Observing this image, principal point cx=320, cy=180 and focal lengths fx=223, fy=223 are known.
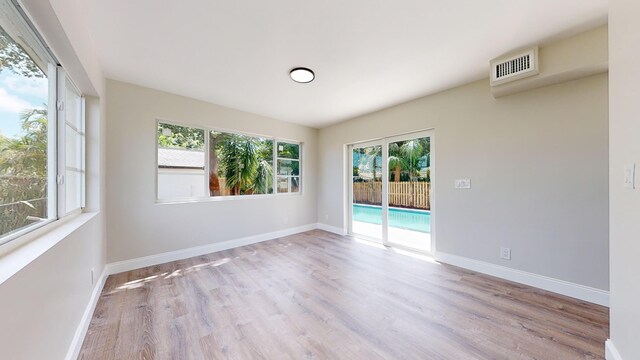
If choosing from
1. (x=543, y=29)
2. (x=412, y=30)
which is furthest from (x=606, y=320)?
(x=412, y=30)

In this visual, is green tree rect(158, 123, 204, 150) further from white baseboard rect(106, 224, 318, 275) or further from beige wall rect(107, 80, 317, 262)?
white baseboard rect(106, 224, 318, 275)

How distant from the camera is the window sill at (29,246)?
0.90 meters

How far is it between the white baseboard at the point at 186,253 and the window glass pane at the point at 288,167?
1.26 metres

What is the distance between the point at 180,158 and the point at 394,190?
3.60 meters

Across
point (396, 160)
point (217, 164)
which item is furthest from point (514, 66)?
point (217, 164)

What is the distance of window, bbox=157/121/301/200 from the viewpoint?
11.0 ft

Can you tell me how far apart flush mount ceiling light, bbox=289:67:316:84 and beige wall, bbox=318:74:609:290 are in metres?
1.85

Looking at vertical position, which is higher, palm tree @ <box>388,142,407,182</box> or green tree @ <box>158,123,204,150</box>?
green tree @ <box>158,123,204,150</box>

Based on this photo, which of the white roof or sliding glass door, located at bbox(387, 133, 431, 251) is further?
sliding glass door, located at bbox(387, 133, 431, 251)

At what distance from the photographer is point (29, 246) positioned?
3.76ft

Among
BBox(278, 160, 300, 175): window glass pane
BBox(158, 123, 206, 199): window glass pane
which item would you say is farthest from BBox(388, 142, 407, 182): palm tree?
BBox(158, 123, 206, 199): window glass pane

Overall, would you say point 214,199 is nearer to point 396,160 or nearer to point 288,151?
point 288,151

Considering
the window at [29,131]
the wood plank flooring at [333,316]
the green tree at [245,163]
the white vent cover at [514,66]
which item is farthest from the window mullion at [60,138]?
the white vent cover at [514,66]
